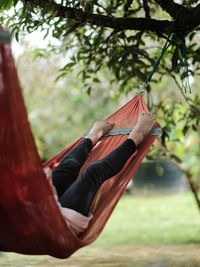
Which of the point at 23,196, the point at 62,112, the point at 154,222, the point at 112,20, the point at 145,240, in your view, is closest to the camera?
the point at 23,196

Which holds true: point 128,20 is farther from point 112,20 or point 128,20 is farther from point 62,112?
point 62,112

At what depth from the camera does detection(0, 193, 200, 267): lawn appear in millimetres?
3129

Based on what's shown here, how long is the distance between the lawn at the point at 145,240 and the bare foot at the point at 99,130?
1.26 metres

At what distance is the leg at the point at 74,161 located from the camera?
1860mm

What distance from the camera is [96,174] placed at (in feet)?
5.81

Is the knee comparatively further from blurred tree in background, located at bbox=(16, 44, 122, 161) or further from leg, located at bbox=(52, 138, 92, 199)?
blurred tree in background, located at bbox=(16, 44, 122, 161)

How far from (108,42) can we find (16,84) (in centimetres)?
155

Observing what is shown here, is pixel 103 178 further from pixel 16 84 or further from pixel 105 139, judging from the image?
pixel 16 84

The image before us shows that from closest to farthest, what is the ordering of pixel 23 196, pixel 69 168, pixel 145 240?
1. pixel 23 196
2. pixel 69 168
3. pixel 145 240

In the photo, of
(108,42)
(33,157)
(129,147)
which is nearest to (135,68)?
(108,42)

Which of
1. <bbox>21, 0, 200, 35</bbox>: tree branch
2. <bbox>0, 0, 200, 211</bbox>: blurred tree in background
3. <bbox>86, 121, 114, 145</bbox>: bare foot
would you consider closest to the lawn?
<bbox>0, 0, 200, 211</bbox>: blurred tree in background

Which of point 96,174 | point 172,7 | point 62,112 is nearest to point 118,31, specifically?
point 172,7

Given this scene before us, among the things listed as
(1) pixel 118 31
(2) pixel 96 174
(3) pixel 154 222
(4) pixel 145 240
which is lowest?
(3) pixel 154 222

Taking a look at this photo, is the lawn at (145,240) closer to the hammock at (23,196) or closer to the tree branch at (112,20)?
the hammock at (23,196)
